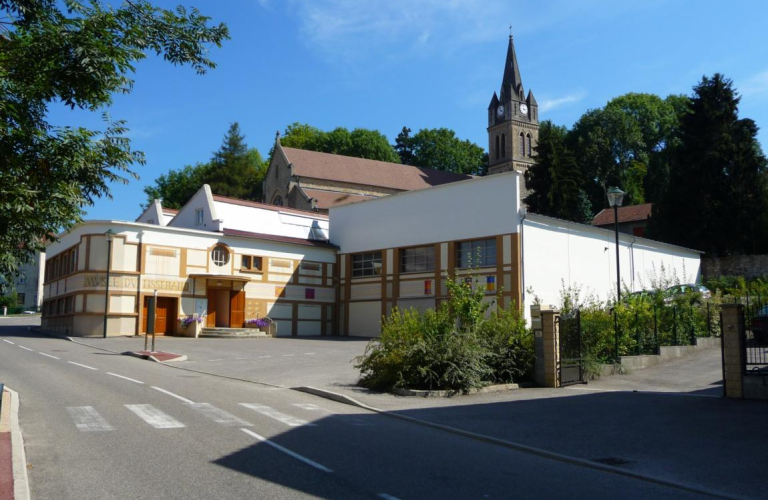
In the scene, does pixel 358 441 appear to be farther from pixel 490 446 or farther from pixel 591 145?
pixel 591 145

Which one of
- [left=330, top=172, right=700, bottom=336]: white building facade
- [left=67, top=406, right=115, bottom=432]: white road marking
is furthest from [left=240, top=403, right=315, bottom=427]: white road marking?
[left=330, top=172, right=700, bottom=336]: white building facade

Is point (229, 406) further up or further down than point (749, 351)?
further down

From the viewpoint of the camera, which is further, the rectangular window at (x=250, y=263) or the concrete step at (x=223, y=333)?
the rectangular window at (x=250, y=263)

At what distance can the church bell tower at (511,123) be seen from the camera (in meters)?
91.0

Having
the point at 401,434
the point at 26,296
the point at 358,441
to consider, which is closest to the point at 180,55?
the point at 358,441

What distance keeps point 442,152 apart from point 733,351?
81.4 metres

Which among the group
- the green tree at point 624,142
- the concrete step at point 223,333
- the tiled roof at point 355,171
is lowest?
the concrete step at point 223,333

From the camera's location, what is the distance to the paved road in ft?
23.6

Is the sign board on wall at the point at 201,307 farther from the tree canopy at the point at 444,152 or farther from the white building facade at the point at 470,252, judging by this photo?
the tree canopy at the point at 444,152

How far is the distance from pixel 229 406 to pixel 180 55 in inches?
280

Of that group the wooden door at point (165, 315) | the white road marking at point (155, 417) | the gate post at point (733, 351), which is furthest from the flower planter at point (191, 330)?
the gate post at point (733, 351)

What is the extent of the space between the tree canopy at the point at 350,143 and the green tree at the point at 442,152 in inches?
301

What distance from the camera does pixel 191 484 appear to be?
7215mm

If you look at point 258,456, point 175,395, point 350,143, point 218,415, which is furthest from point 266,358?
point 350,143
